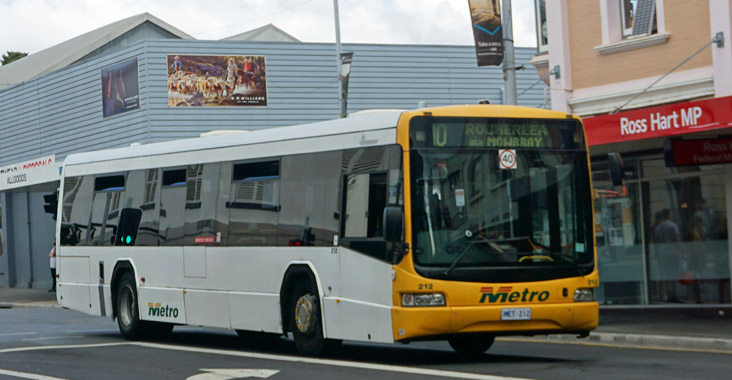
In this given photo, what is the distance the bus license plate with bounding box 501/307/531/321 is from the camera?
39.0ft

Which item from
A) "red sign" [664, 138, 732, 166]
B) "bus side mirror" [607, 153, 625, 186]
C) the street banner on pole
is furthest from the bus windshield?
the street banner on pole

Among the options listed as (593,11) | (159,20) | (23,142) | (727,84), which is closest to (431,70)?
(159,20)

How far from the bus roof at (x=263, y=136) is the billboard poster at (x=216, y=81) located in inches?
632

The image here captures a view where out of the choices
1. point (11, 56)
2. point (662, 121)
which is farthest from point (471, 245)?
point (11, 56)

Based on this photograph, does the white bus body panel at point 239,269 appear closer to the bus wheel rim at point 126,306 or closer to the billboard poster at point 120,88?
the bus wheel rim at point 126,306

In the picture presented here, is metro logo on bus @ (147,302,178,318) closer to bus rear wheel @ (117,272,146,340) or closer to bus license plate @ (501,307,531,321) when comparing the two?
bus rear wheel @ (117,272,146,340)

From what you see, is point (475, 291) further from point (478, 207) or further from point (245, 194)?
point (245, 194)

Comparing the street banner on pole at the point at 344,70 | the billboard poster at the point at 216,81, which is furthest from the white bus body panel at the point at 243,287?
the billboard poster at the point at 216,81

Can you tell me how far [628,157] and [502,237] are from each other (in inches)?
351

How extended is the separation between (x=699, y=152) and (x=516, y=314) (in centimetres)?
704

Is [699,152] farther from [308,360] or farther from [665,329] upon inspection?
[308,360]

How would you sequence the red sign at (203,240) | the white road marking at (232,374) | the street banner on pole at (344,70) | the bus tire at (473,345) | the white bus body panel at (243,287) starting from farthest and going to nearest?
the street banner on pole at (344,70) < the red sign at (203,240) < the bus tire at (473,345) < the white bus body panel at (243,287) < the white road marking at (232,374)

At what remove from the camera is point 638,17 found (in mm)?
19156

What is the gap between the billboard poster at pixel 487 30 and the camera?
18266 mm
